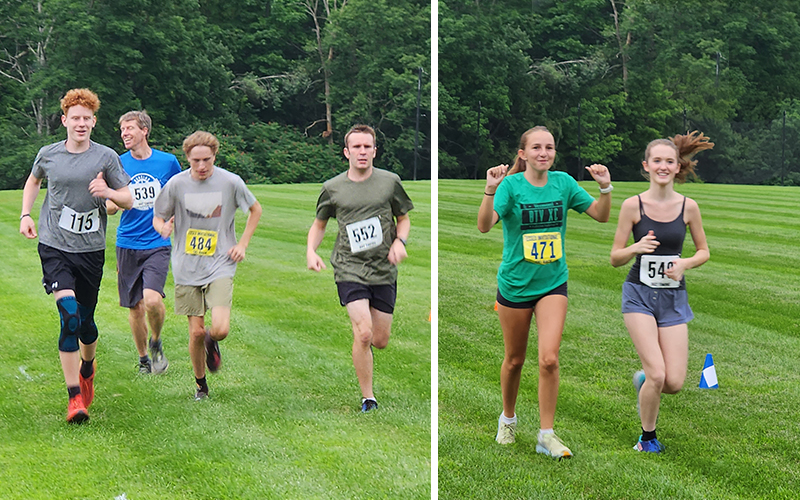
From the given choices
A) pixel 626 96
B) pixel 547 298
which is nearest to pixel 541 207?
pixel 547 298

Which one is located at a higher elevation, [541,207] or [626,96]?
[626,96]

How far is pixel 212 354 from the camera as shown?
4.45 metres

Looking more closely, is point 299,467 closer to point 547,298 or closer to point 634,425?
point 547,298

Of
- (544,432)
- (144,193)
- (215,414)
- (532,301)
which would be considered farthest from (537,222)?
(144,193)

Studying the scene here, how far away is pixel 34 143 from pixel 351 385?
3029 mm

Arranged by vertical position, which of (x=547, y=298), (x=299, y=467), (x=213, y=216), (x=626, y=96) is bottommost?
(x=299, y=467)

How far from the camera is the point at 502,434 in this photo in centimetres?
375

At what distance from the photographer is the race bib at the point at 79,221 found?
390 cm

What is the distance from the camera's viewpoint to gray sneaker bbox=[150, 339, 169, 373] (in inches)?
186

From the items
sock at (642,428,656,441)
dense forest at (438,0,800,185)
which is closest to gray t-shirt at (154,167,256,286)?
sock at (642,428,656,441)

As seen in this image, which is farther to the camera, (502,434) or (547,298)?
(502,434)

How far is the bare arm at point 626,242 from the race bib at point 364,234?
114 cm

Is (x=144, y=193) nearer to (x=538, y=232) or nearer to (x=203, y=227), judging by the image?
(x=203, y=227)

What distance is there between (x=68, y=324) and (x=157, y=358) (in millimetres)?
906
